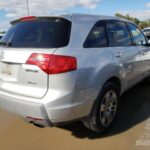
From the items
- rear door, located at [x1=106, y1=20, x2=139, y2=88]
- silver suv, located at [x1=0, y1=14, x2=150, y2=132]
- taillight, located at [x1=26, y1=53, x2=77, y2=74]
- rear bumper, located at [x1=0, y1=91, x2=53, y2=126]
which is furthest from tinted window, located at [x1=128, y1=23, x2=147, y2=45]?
rear bumper, located at [x1=0, y1=91, x2=53, y2=126]

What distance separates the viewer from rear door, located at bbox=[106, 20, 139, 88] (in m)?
4.10

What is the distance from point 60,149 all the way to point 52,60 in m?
1.25

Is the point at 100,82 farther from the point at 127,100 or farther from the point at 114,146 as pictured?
the point at 127,100

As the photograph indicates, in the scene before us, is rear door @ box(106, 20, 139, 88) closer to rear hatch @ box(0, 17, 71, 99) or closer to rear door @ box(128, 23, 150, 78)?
rear door @ box(128, 23, 150, 78)

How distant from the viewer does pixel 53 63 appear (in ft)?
10.00

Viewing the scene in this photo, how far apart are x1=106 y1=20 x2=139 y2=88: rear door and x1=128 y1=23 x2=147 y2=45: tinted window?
0.23 metres

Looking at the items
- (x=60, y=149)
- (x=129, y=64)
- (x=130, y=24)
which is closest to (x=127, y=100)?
(x=129, y=64)

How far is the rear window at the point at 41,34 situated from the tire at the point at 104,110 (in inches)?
37.9

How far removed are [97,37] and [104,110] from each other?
1.05 meters

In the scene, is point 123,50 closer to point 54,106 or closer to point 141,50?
point 141,50

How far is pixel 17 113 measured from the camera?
3.35 meters

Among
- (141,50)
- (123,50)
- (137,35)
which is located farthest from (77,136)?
(137,35)

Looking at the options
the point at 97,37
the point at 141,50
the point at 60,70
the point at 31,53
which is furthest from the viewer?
the point at 141,50

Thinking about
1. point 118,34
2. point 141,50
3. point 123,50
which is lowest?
point 141,50
